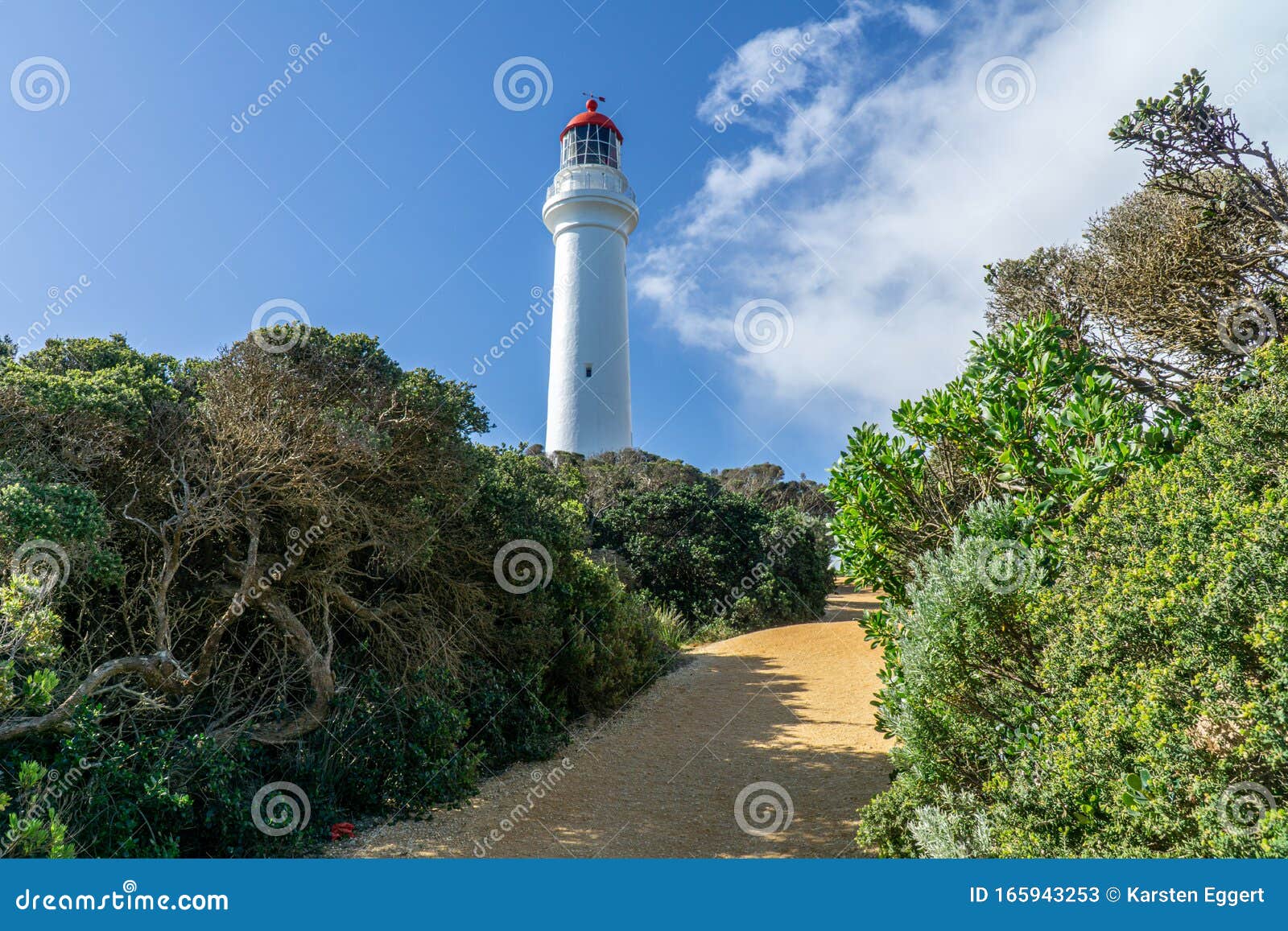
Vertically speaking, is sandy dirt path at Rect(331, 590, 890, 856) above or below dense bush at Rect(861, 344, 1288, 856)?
below

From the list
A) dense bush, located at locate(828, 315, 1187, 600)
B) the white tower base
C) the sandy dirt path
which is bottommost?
the sandy dirt path

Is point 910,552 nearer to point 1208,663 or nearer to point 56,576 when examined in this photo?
point 1208,663

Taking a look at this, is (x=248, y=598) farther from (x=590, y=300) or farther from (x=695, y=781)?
(x=590, y=300)

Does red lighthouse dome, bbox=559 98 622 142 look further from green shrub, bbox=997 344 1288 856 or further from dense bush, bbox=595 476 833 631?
green shrub, bbox=997 344 1288 856

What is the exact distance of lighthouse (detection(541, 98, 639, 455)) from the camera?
84.1 ft

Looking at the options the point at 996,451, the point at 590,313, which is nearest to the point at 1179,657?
the point at 996,451

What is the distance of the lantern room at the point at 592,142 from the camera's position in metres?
26.4

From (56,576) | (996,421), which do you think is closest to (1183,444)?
(996,421)

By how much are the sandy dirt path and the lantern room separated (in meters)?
20.7

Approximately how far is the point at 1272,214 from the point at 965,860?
521 cm

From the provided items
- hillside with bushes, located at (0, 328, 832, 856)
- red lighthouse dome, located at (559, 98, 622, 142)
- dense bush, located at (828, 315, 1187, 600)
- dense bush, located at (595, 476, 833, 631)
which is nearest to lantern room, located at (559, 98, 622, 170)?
red lighthouse dome, located at (559, 98, 622, 142)

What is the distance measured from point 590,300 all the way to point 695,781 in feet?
67.0

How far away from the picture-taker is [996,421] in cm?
538

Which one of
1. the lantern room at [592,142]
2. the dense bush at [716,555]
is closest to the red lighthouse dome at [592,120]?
the lantern room at [592,142]
